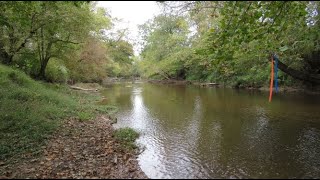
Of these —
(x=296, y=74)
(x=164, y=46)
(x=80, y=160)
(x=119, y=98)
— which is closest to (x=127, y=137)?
(x=80, y=160)

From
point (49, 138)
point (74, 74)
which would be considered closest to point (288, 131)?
point (49, 138)

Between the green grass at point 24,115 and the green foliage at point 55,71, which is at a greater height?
the green foliage at point 55,71

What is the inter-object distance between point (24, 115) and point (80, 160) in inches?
155

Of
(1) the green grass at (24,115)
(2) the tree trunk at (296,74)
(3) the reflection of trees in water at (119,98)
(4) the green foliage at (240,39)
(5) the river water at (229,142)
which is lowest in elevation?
(5) the river water at (229,142)

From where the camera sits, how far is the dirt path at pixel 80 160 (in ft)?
21.1

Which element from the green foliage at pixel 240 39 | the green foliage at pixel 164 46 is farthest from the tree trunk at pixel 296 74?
the green foliage at pixel 164 46

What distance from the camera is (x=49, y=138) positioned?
9.16 meters

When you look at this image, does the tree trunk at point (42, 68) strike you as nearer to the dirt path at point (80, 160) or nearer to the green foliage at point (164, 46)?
the dirt path at point (80, 160)

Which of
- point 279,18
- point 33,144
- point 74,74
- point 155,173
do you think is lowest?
point 155,173

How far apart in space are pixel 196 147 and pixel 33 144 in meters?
5.19

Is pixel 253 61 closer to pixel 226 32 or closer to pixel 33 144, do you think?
pixel 226 32

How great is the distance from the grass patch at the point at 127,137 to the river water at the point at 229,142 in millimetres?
314

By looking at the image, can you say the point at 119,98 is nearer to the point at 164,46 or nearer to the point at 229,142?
the point at 229,142

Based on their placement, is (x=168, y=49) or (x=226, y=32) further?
(x=168, y=49)
